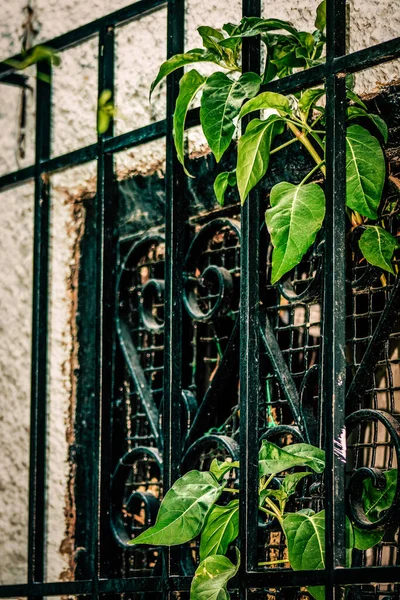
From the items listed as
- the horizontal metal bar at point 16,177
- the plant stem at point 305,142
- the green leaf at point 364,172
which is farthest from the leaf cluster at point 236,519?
the horizontal metal bar at point 16,177

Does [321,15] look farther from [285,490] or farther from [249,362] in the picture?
[285,490]

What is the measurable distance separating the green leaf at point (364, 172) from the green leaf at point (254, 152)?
16cm

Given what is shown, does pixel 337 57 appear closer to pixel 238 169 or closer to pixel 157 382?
pixel 238 169

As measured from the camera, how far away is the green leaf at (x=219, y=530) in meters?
2.13

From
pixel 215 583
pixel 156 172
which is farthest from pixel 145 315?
pixel 215 583

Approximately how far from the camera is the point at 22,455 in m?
2.87

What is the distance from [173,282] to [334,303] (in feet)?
1.45

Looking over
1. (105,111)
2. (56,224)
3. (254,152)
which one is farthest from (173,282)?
(56,224)

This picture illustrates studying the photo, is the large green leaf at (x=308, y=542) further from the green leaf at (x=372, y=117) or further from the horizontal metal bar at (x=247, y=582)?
the green leaf at (x=372, y=117)

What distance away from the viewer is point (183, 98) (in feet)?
7.39

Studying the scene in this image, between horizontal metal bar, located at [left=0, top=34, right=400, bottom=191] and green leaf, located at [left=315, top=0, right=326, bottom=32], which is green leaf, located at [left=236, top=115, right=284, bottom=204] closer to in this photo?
horizontal metal bar, located at [left=0, top=34, right=400, bottom=191]

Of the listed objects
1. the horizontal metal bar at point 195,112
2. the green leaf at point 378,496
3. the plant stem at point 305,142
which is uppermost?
the horizontal metal bar at point 195,112

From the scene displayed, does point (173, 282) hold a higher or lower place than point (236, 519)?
higher

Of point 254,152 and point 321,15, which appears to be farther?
point 321,15
